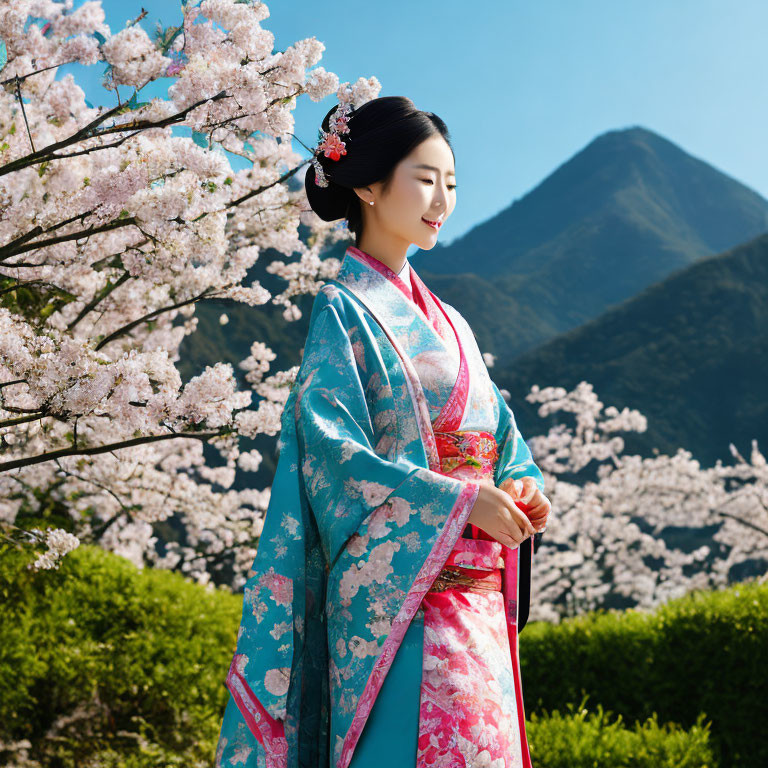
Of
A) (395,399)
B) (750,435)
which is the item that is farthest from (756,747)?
(750,435)

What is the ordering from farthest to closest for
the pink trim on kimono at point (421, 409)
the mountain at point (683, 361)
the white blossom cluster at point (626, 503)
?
the mountain at point (683, 361) → the white blossom cluster at point (626, 503) → the pink trim on kimono at point (421, 409)

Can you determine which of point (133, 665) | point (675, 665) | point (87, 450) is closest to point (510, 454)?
point (87, 450)

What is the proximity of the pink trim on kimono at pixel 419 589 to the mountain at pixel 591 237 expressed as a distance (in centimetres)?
4910

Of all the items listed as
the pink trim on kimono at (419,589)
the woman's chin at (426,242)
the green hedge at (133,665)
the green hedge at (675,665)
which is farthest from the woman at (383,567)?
the green hedge at (675,665)

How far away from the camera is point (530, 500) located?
1.97 m

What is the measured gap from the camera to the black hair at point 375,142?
7.31 feet

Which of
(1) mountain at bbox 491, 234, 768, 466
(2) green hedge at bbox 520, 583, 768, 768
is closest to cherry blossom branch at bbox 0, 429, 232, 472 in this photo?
(2) green hedge at bbox 520, 583, 768, 768

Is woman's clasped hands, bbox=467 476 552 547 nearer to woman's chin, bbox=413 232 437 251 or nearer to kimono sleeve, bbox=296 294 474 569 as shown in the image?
kimono sleeve, bbox=296 294 474 569

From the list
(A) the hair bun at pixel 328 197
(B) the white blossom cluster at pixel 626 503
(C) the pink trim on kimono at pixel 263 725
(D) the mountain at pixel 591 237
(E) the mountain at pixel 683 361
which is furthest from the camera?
(D) the mountain at pixel 591 237

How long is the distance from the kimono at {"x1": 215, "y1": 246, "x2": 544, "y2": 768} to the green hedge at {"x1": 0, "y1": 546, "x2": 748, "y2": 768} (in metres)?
2.90

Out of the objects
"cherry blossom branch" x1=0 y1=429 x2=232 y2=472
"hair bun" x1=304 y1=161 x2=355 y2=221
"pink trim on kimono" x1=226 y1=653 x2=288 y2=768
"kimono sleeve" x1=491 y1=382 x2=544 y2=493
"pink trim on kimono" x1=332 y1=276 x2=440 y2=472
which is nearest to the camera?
"pink trim on kimono" x1=226 y1=653 x2=288 y2=768

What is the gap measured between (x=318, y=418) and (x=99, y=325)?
10.5 ft

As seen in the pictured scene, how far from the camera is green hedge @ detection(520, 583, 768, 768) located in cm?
489

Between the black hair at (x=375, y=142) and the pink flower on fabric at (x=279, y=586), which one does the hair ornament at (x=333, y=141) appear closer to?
the black hair at (x=375, y=142)
